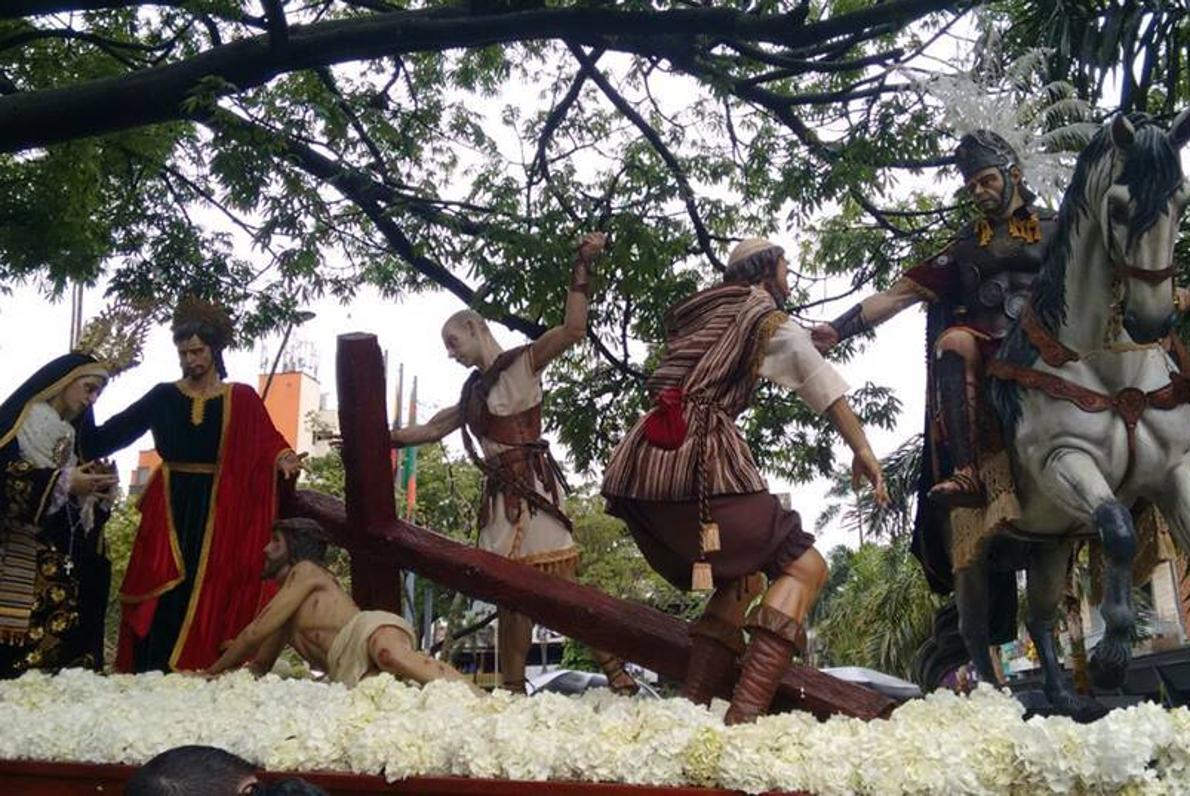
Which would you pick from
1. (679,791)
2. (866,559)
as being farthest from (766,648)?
(866,559)

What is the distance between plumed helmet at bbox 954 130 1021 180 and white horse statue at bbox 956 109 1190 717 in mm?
513

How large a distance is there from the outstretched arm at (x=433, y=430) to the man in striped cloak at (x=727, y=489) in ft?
6.04

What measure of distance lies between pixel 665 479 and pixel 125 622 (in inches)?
113

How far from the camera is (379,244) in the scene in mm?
8938

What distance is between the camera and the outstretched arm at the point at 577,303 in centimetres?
491

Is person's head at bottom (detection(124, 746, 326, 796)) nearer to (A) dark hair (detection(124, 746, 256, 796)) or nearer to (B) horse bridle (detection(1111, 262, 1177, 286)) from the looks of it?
(A) dark hair (detection(124, 746, 256, 796))

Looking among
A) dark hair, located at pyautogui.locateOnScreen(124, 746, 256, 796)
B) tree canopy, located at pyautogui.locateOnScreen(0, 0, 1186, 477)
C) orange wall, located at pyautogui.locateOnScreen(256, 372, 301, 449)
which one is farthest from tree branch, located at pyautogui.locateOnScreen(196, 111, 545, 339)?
orange wall, located at pyautogui.locateOnScreen(256, 372, 301, 449)

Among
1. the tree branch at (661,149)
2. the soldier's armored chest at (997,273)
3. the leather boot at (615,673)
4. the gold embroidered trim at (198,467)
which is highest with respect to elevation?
the tree branch at (661,149)

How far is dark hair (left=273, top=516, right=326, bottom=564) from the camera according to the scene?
4758mm

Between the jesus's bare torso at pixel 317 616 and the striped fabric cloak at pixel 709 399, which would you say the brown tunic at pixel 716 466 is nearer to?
the striped fabric cloak at pixel 709 399

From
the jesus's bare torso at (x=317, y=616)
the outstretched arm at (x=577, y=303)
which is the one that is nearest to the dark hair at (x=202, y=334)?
the jesus's bare torso at (x=317, y=616)

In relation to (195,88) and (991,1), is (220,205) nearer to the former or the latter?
(195,88)

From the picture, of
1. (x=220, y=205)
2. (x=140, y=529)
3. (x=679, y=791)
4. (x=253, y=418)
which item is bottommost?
(x=679, y=791)

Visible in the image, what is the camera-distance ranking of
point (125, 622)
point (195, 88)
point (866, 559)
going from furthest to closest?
point (866, 559)
point (195, 88)
point (125, 622)
